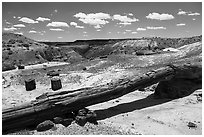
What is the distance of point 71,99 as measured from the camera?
962 cm

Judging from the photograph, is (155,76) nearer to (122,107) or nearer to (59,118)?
(122,107)

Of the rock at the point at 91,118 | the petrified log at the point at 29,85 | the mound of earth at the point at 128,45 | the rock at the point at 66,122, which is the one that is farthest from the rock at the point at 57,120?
the mound of earth at the point at 128,45

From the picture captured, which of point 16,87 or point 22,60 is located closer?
point 16,87

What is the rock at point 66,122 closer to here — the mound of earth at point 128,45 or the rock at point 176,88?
the rock at point 176,88

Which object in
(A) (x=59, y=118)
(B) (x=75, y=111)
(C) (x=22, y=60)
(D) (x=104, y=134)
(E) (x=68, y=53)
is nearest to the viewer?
(D) (x=104, y=134)

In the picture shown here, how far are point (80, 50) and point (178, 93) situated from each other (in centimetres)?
9341

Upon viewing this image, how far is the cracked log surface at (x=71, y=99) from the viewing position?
338 inches

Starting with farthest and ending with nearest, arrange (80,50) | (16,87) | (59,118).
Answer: (80,50)
(16,87)
(59,118)

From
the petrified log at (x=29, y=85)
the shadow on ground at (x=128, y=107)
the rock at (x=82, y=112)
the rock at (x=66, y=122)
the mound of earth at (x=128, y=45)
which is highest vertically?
the mound of earth at (x=128, y=45)

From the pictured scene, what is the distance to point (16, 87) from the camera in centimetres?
1784

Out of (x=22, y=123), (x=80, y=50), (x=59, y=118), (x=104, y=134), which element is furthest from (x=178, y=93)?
(x=80, y=50)

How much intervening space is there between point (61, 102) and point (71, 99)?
0.49 meters

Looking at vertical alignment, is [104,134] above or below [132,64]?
below

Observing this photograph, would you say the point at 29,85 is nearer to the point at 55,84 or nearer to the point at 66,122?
the point at 55,84
